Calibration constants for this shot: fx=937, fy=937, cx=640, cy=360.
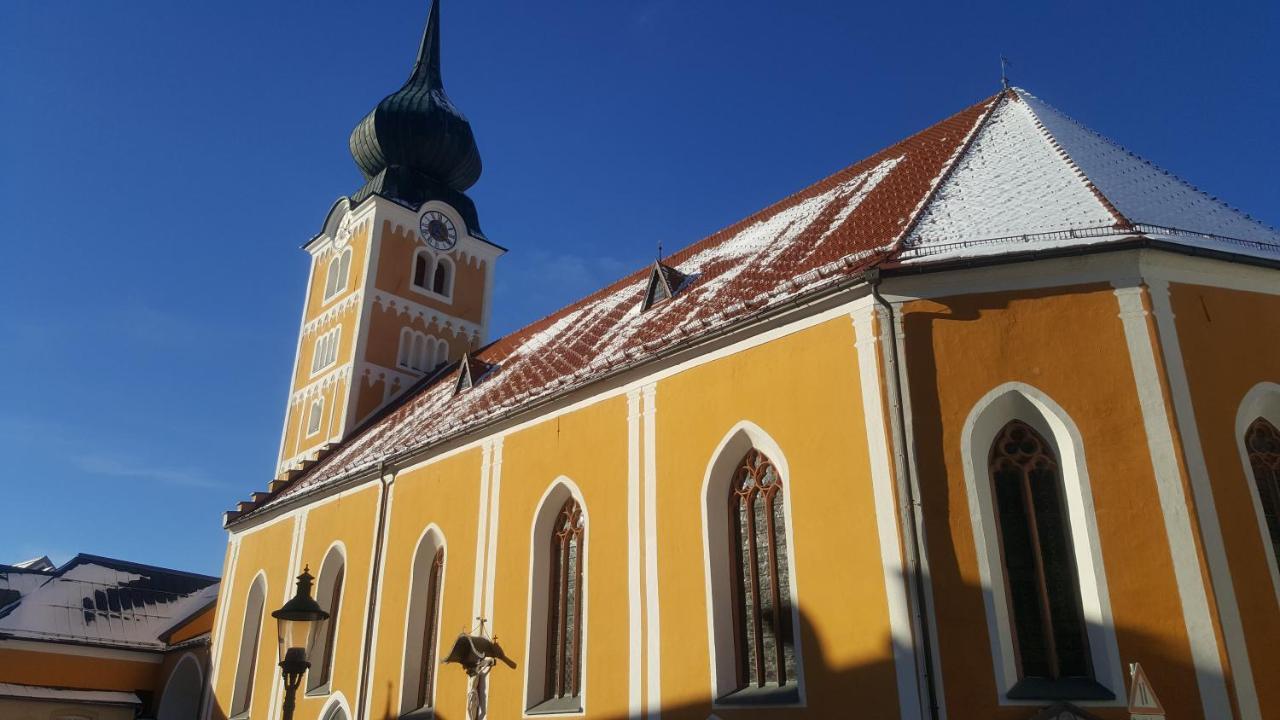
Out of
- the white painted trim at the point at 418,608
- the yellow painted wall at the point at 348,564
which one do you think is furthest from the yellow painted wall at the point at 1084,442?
the yellow painted wall at the point at 348,564

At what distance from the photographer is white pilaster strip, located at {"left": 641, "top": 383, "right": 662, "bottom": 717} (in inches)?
414

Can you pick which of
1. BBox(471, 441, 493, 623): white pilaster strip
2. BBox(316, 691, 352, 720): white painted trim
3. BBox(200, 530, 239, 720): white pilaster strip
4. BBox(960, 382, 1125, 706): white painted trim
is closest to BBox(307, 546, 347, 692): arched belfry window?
BBox(316, 691, 352, 720): white painted trim

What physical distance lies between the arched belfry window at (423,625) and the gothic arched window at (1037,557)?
9011 mm

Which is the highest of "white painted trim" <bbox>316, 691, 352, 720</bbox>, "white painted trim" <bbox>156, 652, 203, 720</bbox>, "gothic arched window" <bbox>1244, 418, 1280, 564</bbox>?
"gothic arched window" <bbox>1244, 418, 1280, 564</bbox>

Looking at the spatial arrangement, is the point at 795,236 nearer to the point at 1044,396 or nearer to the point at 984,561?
the point at 1044,396

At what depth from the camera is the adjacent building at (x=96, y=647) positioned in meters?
21.5

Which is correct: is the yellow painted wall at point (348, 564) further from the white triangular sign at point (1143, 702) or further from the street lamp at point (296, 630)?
the white triangular sign at point (1143, 702)

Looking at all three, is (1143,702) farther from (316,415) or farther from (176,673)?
(176,673)

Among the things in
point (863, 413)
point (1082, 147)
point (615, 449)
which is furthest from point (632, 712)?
point (1082, 147)

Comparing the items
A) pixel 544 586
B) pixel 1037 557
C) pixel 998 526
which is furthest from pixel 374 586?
pixel 1037 557

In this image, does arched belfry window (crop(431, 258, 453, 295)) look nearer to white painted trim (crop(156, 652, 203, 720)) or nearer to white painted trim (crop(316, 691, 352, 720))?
white painted trim (crop(156, 652, 203, 720))

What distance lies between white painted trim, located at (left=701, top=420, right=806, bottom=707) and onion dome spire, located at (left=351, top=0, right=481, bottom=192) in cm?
1814

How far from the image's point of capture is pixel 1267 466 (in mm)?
8805

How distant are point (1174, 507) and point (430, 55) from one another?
26.6 m
